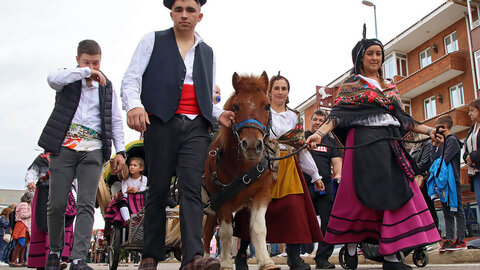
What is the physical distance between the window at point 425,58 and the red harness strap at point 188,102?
106 ft

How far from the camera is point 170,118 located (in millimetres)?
4184

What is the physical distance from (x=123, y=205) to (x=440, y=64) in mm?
26300

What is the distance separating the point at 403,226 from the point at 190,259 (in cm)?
226

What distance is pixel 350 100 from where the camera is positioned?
17.8 feet

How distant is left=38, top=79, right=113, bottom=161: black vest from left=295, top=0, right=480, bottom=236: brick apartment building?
24005mm

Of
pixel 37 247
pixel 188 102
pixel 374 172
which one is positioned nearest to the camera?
pixel 188 102

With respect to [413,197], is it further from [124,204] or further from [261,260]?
[124,204]

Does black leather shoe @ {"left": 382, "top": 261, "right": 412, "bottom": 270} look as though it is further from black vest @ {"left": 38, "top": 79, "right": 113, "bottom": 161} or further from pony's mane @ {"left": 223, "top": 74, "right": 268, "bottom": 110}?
black vest @ {"left": 38, "top": 79, "right": 113, "bottom": 161}

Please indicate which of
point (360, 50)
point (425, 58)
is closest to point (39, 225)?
point (360, 50)

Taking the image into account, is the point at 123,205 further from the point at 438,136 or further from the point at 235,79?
the point at 438,136

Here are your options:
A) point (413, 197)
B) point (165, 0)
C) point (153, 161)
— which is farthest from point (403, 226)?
point (165, 0)

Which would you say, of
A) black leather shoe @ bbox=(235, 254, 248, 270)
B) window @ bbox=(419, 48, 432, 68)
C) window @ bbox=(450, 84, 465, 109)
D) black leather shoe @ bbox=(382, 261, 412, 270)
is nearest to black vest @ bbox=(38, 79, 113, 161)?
black leather shoe @ bbox=(235, 254, 248, 270)

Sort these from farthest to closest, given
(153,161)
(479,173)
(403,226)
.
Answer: (479,173) < (403,226) < (153,161)

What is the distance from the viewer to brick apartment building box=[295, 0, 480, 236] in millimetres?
28422
